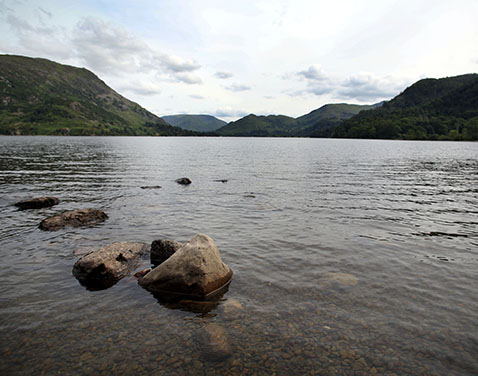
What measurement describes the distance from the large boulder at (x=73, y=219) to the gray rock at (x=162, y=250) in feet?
25.4

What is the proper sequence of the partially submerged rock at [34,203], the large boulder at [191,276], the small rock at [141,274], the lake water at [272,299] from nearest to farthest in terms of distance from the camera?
the lake water at [272,299] → the large boulder at [191,276] → the small rock at [141,274] → the partially submerged rock at [34,203]

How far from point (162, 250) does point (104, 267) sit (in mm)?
2593

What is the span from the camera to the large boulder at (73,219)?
58.4 feet

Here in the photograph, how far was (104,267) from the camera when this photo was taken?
11773 millimetres

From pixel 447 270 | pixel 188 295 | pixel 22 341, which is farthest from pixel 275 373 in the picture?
pixel 447 270

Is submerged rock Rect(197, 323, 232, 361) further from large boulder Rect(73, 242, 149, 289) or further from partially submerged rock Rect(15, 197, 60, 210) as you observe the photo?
partially submerged rock Rect(15, 197, 60, 210)

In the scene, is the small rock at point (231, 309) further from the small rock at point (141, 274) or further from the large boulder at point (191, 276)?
the small rock at point (141, 274)

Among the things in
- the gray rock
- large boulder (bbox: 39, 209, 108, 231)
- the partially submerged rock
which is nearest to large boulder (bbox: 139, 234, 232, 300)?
the gray rock

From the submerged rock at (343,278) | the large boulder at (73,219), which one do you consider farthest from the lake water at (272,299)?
the large boulder at (73,219)

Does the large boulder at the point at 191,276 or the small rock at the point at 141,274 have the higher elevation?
the large boulder at the point at 191,276

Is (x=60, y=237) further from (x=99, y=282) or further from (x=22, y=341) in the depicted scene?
(x=22, y=341)

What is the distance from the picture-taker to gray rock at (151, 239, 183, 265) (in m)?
13.4

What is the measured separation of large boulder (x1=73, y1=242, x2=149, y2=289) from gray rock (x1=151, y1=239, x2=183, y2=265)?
33.1 inches

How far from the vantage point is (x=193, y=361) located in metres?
7.31
